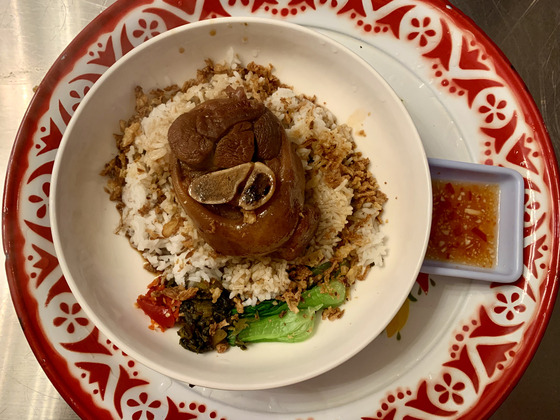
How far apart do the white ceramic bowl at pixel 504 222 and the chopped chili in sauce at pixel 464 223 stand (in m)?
0.05

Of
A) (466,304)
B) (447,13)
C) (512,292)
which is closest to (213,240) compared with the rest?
(466,304)

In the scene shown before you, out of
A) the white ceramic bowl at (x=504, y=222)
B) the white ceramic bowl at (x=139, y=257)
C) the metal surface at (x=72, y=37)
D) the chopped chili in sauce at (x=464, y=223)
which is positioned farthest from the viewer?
the metal surface at (x=72, y=37)

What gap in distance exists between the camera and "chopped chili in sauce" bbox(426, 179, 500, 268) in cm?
307

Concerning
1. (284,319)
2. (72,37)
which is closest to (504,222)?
(284,319)

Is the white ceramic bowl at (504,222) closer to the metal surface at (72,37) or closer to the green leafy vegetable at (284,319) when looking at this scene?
the green leafy vegetable at (284,319)

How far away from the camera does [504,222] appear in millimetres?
3078

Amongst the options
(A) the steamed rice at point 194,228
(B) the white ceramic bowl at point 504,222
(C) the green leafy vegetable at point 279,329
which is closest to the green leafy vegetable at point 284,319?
(C) the green leafy vegetable at point 279,329

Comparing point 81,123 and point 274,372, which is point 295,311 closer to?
point 274,372

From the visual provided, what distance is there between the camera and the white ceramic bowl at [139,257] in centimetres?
267

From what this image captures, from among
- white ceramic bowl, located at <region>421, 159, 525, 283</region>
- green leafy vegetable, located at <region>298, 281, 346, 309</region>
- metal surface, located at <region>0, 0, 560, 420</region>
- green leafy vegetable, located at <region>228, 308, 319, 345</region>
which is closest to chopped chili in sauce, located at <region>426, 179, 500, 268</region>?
white ceramic bowl, located at <region>421, 159, 525, 283</region>

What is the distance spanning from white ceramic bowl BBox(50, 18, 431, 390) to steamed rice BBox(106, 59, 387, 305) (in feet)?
0.33

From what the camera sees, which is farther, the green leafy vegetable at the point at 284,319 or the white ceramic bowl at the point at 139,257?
the green leafy vegetable at the point at 284,319

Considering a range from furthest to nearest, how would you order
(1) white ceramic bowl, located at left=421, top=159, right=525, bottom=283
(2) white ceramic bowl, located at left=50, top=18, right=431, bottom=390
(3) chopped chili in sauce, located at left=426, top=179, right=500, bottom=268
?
(3) chopped chili in sauce, located at left=426, top=179, right=500, bottom=268, (1) white ceramic bowl, located at left=421, top=159, right=525, bottom=283, (2) white ceramic bowl, located at left=50, top=18, right=431, bottom=390

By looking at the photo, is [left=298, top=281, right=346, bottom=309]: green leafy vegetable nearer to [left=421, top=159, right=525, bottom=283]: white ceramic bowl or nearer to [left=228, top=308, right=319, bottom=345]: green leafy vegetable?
[left=228, top=308, right=319, bottom=345]: green leafy vegetable
